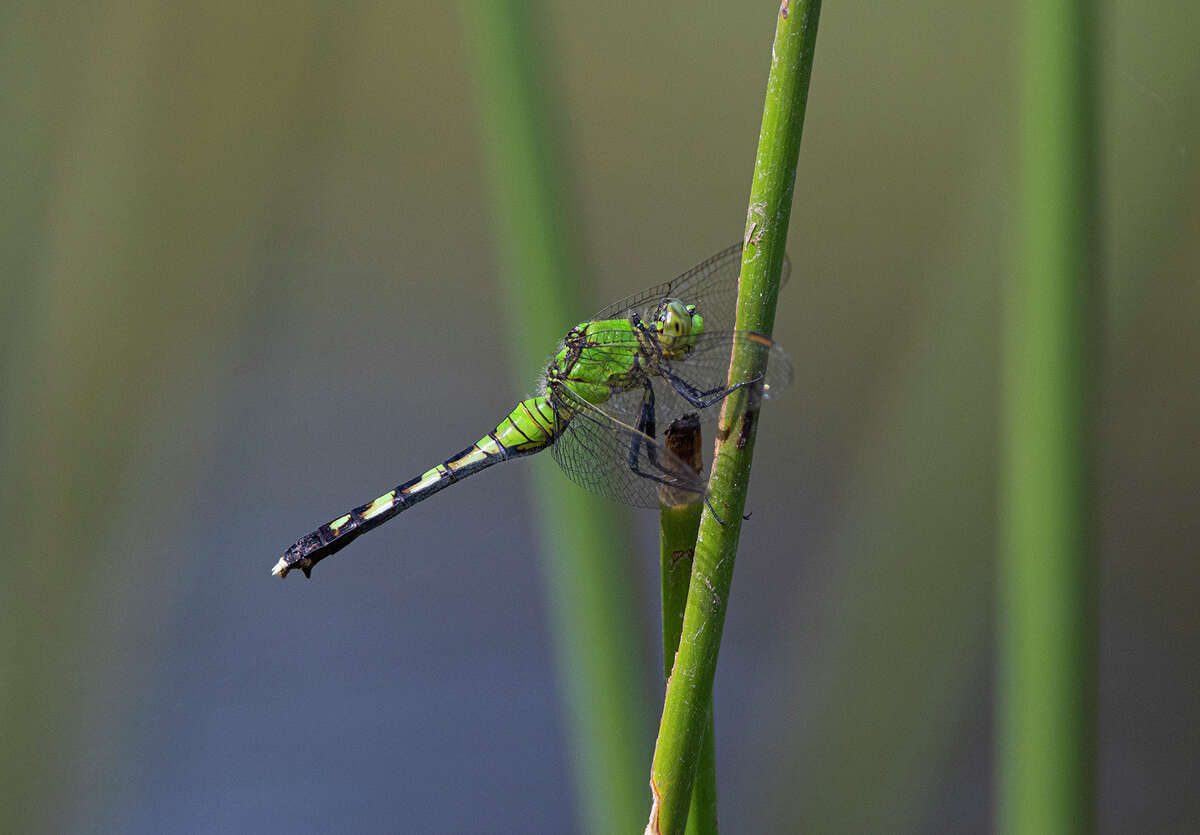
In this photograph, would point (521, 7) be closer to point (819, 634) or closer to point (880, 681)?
point (880, 681)

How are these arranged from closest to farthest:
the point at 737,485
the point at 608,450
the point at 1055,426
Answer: the point at 737,485 < the point at 1055,426 < the point at 608,450

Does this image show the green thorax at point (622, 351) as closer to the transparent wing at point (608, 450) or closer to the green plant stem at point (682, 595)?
the transparent wing at point (608, 450)

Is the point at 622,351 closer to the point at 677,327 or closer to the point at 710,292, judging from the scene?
the point at 677,327

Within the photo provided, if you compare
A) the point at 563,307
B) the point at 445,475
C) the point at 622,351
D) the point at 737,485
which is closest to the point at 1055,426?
the point at 737,485

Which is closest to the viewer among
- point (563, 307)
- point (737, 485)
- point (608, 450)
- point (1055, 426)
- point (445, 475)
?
point (737, 485)

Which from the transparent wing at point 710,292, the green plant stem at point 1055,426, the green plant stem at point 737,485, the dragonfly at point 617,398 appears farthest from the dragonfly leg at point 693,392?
the green plant stem at point 737,485

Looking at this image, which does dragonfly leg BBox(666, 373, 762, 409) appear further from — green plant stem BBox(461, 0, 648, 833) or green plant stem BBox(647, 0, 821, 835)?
green plant stem BBox(647, 0, 821, 835)

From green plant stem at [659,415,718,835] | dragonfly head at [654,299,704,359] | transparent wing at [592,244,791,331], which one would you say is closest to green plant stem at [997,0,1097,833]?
green plant stem at [659,415,718,835]
